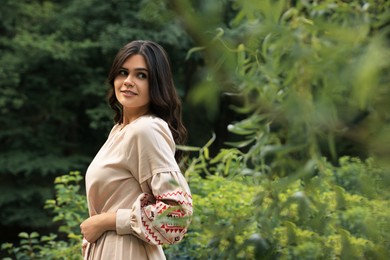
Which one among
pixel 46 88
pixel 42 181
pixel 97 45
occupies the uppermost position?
pixel 97 45

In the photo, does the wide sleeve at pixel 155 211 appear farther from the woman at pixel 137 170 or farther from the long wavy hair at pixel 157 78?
the long wavy hair at pixel 157 78

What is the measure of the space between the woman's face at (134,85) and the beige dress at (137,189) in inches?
2.1

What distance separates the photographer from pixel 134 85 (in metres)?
2.46

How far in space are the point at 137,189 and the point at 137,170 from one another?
72mm

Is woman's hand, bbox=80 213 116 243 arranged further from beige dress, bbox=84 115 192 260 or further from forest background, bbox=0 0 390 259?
forest background, bbox=0 0 390 259

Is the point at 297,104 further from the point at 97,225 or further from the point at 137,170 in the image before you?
the point at 97,225

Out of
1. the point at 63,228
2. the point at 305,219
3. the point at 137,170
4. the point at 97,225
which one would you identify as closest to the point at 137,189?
the point at 137,170

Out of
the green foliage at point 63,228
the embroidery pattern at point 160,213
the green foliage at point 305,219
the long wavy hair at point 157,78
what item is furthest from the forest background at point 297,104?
the green foliage at point 63,228

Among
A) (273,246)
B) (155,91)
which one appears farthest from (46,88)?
(273,246)

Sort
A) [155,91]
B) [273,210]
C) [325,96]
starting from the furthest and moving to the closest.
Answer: [155,91] < [273,210] < [325,96]

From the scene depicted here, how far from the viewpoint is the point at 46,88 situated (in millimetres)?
15164

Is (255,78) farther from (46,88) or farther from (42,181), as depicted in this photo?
Result: (46,88)

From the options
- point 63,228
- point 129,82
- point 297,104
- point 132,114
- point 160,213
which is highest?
point 297,104

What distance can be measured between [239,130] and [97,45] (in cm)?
1265
